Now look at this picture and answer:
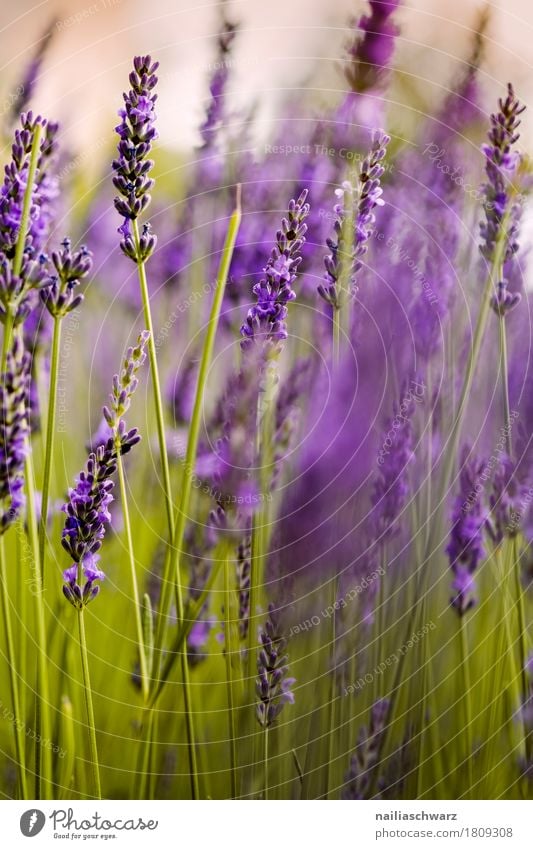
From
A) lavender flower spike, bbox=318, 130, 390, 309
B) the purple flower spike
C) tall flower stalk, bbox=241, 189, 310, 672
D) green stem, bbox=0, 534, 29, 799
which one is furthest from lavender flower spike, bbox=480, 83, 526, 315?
green stem, bbox=0, 534, 29, 799

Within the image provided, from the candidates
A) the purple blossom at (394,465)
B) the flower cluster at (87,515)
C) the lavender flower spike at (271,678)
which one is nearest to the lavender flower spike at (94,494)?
the flower cluster at (87,515)

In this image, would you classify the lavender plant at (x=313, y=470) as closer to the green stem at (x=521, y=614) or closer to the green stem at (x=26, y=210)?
the green stem at (x=521, y=614)

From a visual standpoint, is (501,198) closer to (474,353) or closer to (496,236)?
(496,236)

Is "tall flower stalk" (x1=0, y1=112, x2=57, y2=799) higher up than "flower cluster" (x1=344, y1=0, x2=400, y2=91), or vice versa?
"flower cluster" (x1=344, y1=0, x2=400, y2=91)

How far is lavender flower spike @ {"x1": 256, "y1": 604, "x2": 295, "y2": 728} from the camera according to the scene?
78cm

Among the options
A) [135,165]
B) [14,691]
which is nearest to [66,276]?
[135,165]

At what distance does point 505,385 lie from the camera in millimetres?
889

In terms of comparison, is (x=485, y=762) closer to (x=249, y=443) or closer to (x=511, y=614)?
(x=511, y=614)

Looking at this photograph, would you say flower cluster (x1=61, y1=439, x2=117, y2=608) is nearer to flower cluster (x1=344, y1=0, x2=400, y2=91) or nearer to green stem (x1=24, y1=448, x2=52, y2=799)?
green stem (x1=24, y1=448, x2=52, y2=799)

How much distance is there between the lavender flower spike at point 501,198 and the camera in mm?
859

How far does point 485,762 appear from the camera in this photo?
870 millimetres
